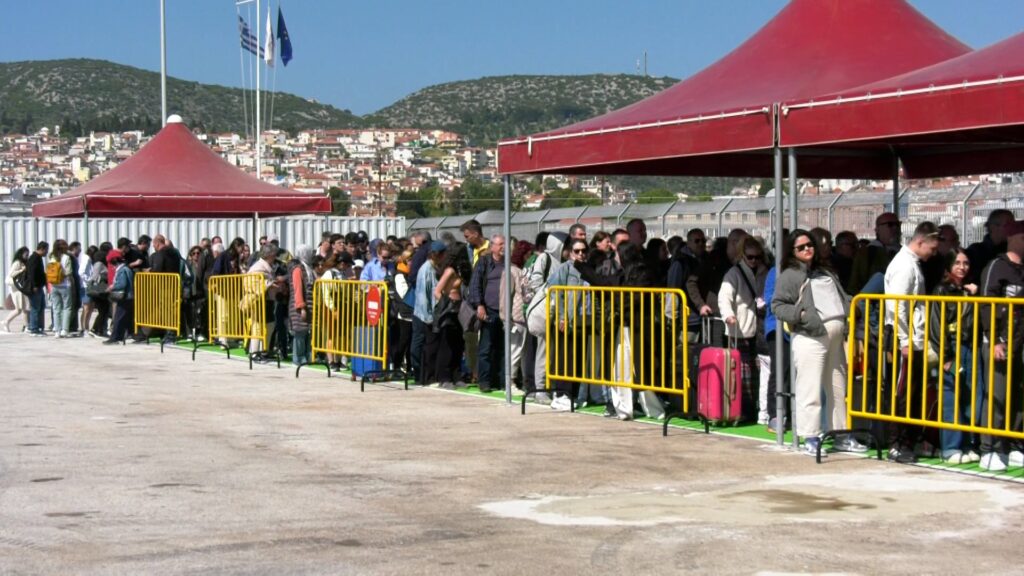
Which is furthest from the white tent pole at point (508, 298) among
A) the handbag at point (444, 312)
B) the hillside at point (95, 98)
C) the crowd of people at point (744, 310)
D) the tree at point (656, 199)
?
the hillside at point (95, 98)

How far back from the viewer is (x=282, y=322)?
799 inches

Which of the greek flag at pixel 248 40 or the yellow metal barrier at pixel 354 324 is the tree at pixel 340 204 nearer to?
the greek flag at pixel 248 40

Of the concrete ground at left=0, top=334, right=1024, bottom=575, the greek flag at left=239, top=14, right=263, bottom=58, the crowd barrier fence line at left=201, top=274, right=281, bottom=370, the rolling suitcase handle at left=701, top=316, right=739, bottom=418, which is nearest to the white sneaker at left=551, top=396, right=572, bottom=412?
the concrete ground at left=0, top=334, right=1024, bottom=575

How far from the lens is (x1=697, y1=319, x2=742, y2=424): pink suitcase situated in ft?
41.3

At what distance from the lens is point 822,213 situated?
21797 mm

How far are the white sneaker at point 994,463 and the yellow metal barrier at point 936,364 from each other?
0.10 m

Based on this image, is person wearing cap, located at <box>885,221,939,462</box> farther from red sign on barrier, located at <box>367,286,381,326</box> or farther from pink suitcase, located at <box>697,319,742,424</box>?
red sign on barrier, located at <box>367,286,381,326</box>

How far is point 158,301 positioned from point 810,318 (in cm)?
1482

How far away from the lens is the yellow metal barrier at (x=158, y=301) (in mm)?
22641

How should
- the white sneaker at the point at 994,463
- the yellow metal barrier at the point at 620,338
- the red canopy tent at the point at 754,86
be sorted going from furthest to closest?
the yellow metal barrier at the point at 620,338 → the red canopy tent at the point at 754,86 → the white sneaker at the point at 994,463

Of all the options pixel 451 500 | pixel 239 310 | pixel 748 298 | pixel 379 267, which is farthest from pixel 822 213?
pixel 451 500

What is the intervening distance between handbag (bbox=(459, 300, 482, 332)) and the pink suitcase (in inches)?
150

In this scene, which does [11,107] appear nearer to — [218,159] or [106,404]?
[218,159]

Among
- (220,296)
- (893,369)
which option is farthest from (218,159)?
(893,369)
